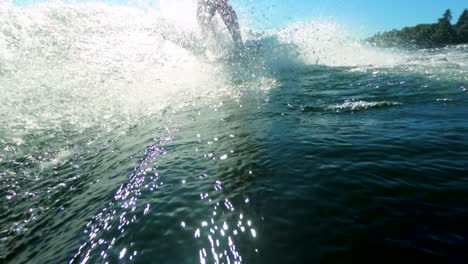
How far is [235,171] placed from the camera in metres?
4.53

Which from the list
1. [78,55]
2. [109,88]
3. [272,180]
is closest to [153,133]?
[272,180]

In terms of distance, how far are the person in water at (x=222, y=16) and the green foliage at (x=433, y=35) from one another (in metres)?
71.9

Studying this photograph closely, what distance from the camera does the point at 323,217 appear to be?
10.00 feet

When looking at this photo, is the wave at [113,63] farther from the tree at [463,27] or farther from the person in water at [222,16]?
the tree at [463,27]

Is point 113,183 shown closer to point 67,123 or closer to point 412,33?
point 67,123

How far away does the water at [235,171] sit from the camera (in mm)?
2822

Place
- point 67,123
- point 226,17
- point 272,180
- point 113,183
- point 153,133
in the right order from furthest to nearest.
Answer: point 226,17 → point 67,123 → point 153,133 → point 113,183 → point 272,180

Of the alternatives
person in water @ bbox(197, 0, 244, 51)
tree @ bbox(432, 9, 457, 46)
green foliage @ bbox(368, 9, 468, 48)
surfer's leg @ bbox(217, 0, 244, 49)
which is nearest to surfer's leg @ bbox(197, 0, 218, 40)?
person in water @ bbox(197, 0, 244, 51)

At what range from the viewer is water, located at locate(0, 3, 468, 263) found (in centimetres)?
282

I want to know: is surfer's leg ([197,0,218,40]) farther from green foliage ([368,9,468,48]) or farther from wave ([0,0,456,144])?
green foliage ([368,9,468,48])

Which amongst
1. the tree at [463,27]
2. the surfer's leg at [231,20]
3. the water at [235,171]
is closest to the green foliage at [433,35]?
the tree at [463,27]

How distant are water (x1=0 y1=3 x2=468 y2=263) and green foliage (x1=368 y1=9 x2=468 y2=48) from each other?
277 ft

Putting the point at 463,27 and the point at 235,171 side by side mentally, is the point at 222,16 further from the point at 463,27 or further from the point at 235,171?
the point at 463,27

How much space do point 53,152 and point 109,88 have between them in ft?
22.4
